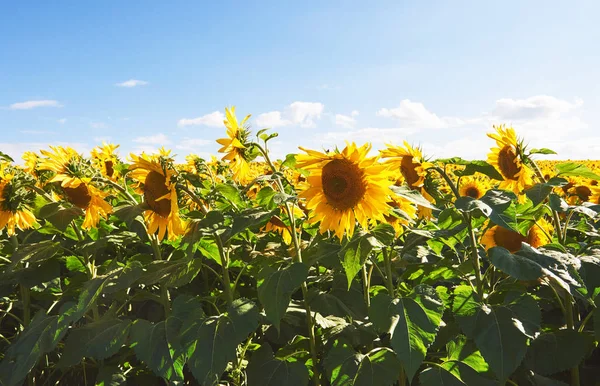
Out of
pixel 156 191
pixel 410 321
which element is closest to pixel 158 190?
pixel 156 191

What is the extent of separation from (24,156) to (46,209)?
9.95 feet

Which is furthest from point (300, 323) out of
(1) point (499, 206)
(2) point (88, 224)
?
(2) point (88, 224)

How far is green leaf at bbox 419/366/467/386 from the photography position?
1997mm

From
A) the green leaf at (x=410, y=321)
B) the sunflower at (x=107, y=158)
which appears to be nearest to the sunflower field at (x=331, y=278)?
the green leaf at (x=410, y=321)

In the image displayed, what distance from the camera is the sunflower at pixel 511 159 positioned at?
3027 mm

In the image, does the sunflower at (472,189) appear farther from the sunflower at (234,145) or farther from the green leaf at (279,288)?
the green leaf at (279,288)

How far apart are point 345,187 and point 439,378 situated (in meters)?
0.89

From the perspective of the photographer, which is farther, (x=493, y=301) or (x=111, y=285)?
(x=493, y=301)

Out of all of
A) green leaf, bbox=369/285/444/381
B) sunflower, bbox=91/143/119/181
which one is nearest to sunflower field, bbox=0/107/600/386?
green leaf, bbox=369/285/444/381

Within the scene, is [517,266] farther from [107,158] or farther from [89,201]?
[107,158]

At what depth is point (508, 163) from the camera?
3076 millimetres

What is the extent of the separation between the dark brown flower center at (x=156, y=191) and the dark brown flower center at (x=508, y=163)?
201cm

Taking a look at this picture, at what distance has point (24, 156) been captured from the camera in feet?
17.3

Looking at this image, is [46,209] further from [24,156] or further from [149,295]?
[24,156]
